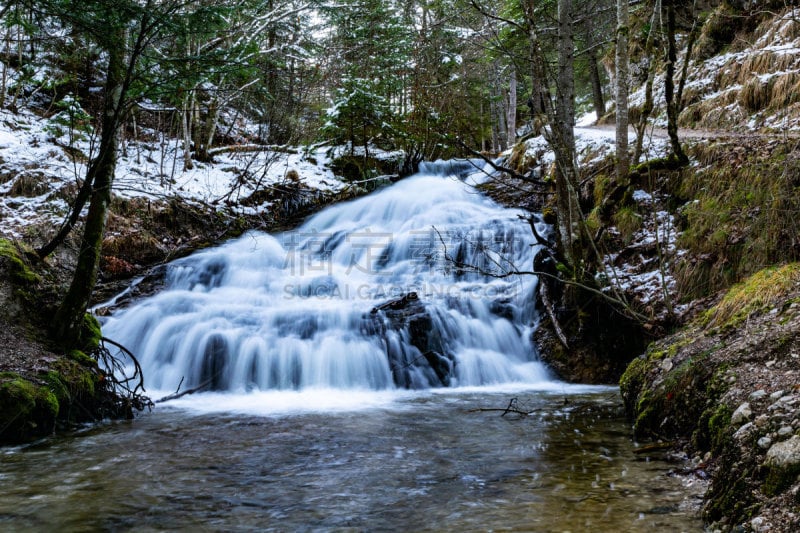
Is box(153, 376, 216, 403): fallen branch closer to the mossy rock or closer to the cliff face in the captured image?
the mossy rock

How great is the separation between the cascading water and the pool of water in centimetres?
205

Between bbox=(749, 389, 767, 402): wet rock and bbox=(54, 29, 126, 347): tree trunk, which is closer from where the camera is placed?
bbox=(749, 389, 767, 402): wet rock

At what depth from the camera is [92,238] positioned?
17.9 feet

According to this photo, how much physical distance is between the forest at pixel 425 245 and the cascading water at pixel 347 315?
52mm

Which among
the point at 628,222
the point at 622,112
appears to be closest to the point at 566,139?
the point at 628,222

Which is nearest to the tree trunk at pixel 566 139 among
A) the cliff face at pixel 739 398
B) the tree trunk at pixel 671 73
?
the tree trunk at pixel 671 73

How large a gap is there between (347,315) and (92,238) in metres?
4.21

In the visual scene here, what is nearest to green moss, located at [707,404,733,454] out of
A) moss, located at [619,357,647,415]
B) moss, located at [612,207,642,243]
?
moss, located at [619,357,647,415]

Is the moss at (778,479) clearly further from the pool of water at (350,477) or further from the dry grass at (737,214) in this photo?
the dry grass at (737,214)

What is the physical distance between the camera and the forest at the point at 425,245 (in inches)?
171

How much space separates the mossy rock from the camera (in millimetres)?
4410

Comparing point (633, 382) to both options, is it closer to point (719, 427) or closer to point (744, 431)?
point (719, 427)

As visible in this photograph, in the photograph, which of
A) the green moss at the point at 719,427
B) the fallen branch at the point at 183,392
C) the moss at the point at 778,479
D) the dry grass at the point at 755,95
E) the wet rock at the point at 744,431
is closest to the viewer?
the moss at the point at 778,479

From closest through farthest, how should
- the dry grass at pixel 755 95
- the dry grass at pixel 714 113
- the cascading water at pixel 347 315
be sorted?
the cascading water at pixel 347 315, the dry grass at pixel 755 95, the dry grass at pixel 714 113
